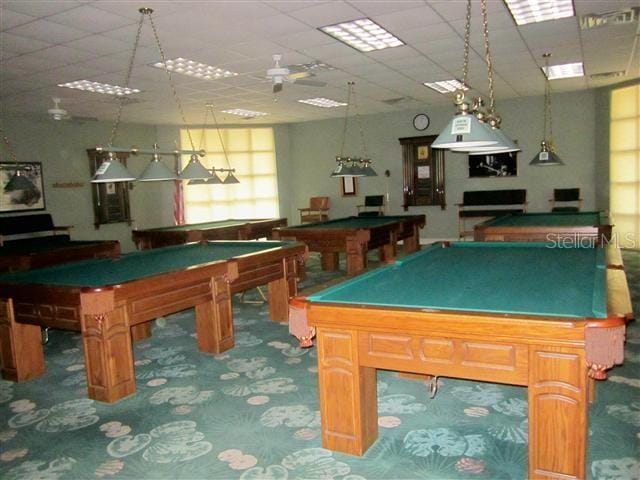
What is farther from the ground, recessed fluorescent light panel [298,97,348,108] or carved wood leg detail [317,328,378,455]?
recessed fluorescent light panel [298,97,348,108]

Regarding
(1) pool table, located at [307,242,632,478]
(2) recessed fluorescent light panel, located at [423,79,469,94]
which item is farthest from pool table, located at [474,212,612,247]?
(2) recessed fluorescent light panel, located at [423,79,469,94]

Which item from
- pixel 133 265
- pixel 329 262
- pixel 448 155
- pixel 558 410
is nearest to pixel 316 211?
pixel 448 155

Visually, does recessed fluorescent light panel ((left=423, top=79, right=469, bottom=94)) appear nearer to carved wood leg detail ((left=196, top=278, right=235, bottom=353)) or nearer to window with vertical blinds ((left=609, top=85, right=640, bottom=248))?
window with vertical blinds ((left=609, top=85, right=640, bottom=248))

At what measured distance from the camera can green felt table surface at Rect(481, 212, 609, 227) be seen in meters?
5.82

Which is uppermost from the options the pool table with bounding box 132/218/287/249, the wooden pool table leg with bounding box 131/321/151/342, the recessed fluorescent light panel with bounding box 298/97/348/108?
the recessed fluorescent light panel with bounding box 298/97/348/108

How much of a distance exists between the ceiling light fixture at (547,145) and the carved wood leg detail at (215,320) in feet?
14.5

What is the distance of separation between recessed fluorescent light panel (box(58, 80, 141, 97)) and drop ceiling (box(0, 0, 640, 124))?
201 millimetres

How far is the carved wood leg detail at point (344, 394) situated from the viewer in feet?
7.95

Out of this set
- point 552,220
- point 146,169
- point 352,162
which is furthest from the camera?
point 352,162

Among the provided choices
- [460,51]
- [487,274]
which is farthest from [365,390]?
[460,51]

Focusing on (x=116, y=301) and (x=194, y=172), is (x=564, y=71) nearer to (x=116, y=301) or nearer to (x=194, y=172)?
(x=194, y=172)

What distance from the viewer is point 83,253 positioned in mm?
5812

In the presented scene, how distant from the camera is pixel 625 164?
891 cm

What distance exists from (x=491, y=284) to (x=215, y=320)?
2.34 metres
